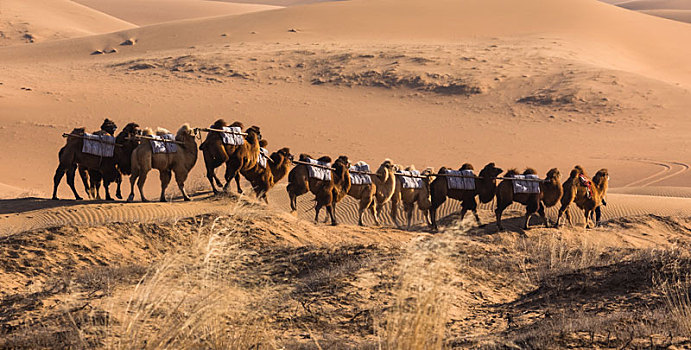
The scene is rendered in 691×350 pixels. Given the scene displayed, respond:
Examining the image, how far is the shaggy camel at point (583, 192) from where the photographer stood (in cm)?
1886

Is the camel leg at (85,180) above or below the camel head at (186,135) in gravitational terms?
below

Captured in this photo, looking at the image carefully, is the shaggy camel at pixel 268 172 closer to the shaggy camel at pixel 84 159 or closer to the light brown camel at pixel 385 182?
the light brown camel at pixel 385 182

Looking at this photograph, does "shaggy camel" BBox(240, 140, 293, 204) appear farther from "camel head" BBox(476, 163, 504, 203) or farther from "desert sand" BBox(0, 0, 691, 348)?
"camel head" BBox(476, 163, 504, 203)

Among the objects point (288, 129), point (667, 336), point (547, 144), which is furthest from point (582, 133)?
point (667, 336)

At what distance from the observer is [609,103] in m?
39.8

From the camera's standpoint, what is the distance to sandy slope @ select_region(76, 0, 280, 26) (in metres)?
111

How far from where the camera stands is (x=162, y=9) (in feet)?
387

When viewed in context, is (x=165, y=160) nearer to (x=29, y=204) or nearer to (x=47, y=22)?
(x=29, y=204)

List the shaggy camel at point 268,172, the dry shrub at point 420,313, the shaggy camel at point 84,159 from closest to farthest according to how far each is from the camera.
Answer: the dry shrub at point 420,313, the shaggy camel at point 84,159, the shaggy camel at point 268,172

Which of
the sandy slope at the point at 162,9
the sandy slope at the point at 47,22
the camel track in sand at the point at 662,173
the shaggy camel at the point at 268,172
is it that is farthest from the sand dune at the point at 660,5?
the shaggy camel at the point at 268,172

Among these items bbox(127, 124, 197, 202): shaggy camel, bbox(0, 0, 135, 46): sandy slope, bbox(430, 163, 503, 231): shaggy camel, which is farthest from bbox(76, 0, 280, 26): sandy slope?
bbox(127, 124, 197, 202): shaggy camel

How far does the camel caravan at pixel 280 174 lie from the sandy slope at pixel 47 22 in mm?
56822

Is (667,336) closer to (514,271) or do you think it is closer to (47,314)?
(514,271)

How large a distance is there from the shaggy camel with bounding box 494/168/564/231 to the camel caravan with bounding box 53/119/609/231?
2 centimetres
